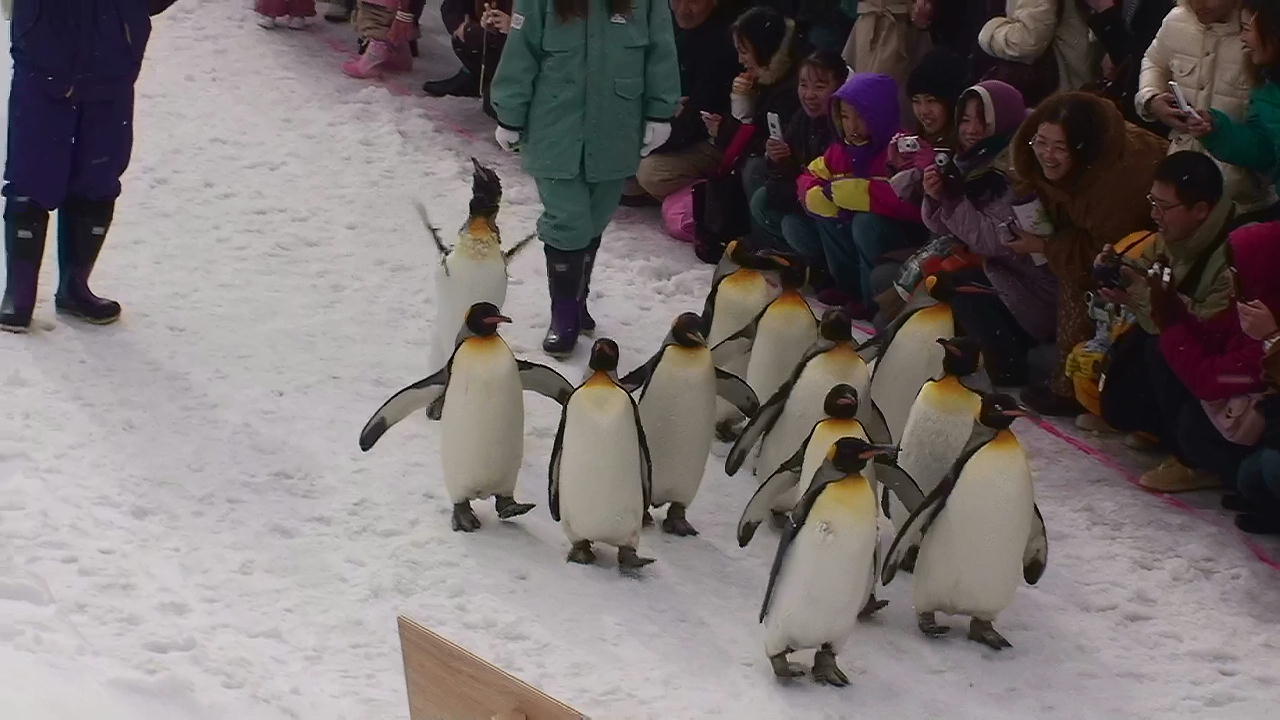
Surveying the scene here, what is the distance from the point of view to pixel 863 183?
4664 millimetres

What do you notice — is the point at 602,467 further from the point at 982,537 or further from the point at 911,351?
the point at 911,351

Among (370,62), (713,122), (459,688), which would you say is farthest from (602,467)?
(370,62)

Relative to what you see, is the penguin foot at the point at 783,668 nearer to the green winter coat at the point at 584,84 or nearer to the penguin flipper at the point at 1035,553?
the penguin flipper at the point at 1035,553

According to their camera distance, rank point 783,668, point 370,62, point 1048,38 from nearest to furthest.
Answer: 1. point 783,668
2. point 1048,38
3. point 370,62

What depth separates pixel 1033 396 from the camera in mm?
4332

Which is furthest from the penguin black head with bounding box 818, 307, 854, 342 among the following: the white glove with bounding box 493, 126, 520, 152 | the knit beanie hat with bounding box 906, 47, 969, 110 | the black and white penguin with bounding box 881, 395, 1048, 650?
the knit beanie hat with bounding box 906, 47, 969, 110

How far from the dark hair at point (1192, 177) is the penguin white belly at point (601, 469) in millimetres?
1377

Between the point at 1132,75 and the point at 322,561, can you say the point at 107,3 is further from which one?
the point at 1132,75

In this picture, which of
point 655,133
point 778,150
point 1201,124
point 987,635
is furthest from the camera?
point 778,150

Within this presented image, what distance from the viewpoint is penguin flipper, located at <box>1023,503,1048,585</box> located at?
10.6ft

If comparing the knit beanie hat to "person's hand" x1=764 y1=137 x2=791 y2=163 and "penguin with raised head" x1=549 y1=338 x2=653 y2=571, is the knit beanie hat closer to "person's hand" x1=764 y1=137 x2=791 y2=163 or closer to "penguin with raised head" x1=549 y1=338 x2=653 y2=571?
"person's hand" x1=764 y1=137 x2=791 y2=163

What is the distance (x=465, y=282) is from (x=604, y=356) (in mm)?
843

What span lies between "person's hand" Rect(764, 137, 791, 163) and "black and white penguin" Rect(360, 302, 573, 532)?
1705 millimetres

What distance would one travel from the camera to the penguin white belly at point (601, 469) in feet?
10.7
